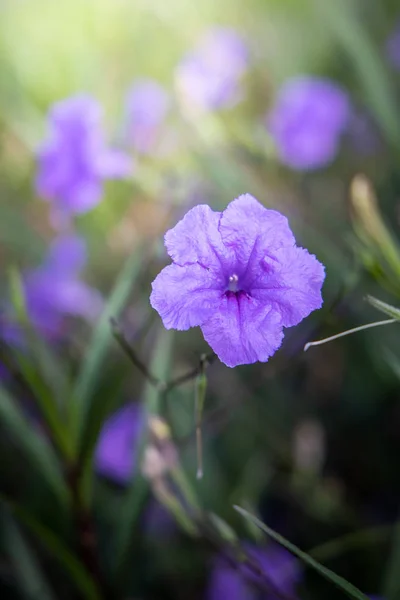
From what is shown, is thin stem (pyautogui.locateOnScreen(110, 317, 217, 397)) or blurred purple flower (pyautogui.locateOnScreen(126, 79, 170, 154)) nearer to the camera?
thin stem (pyautogui.locateOnScreen(110, 317, 217, 397))

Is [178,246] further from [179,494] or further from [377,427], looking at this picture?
[377,427]

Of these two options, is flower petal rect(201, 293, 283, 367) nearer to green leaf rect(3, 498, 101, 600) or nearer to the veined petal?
the veined petal

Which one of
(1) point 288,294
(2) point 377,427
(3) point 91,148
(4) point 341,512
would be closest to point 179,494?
(4) point 341,512

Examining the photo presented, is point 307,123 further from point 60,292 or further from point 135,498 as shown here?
point 135,498

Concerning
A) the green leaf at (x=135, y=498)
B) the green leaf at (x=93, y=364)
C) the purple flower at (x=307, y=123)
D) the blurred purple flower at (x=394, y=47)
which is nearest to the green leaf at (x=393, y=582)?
the green leaf at (x=135, y=498)

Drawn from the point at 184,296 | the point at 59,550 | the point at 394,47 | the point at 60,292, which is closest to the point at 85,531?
the point at 59,550

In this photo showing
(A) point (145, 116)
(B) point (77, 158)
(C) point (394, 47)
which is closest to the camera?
(B) point (77, 158)

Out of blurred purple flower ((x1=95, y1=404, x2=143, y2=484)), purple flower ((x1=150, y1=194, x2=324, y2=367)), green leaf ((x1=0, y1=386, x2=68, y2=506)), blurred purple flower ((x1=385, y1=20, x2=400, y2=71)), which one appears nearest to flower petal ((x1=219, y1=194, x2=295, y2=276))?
purple flower ((x1=150, y1=194, x2=324, y2=367))
